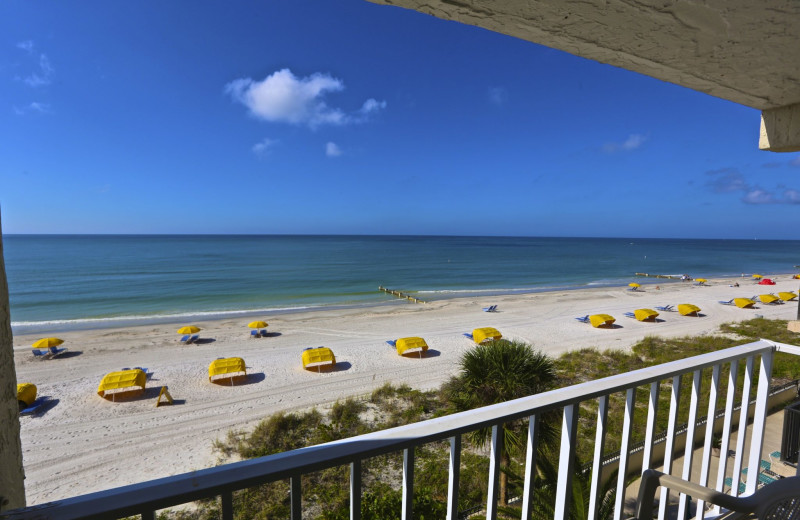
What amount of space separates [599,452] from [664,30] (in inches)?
62.0

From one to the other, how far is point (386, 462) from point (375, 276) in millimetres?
34257

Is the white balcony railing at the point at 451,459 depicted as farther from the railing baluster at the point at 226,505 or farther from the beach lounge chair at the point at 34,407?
the beach lounge chair at the point at 34,407

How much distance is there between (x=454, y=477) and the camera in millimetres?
1286

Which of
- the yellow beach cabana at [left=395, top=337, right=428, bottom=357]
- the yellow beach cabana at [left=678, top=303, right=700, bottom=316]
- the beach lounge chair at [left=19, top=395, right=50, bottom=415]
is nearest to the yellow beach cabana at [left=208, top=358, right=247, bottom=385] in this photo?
the beach lounge chair at [left=19, top=395, right=50, bottom=415]

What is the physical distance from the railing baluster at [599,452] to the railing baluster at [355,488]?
30.1 inches

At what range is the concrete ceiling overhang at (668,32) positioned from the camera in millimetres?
1097

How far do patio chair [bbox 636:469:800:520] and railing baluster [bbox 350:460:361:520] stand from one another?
109 centimetres

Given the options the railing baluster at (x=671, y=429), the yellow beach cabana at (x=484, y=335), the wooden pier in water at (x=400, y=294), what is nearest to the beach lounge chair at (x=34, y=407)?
the railing baluster at (x=671, y=429)

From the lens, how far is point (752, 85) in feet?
5.49

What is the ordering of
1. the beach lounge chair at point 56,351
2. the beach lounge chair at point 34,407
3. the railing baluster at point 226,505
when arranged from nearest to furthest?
1. the railing baluster at point 226,505
2. the beach lounge chair at point 34,407
3. the beach lounge chair at point 56,351

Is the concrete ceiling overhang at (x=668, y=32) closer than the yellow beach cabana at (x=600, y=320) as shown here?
Yes

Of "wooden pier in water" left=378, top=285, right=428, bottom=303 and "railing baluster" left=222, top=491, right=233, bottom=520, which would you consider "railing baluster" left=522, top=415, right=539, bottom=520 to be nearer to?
"railing baluster" left=222, top=491, right=233, bottom=520

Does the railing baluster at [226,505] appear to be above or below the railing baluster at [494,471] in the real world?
above

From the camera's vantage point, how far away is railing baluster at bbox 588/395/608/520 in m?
1.50
